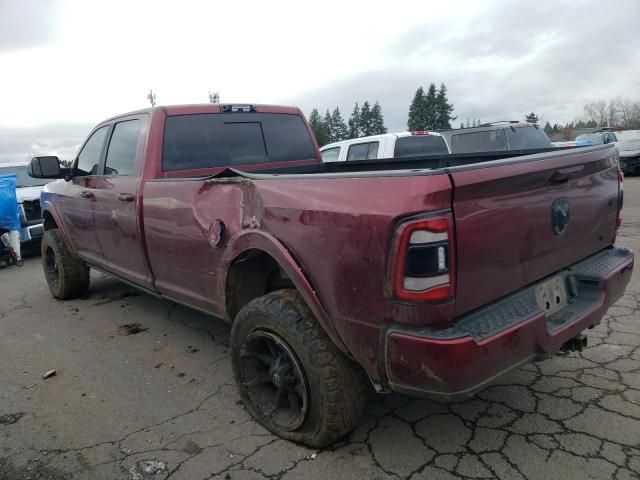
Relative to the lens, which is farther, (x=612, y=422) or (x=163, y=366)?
(x=163, y=366)

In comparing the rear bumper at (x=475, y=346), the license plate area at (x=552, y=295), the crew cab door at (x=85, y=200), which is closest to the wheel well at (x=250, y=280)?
the rear bumper at (x=475, y=346)

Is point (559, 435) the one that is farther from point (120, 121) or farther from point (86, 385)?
point (120, 121)

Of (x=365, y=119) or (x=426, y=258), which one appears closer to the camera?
(x=426, y=258)

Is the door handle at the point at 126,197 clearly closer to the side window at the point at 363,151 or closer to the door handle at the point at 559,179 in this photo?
the door handle at the point at 559,179

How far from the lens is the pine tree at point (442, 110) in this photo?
181ft

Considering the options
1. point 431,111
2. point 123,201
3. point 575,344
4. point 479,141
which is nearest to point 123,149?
point 123,201

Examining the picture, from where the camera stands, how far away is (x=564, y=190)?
2434mm

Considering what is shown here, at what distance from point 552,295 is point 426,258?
3.11 feet

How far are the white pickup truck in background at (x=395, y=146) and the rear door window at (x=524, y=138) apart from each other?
1.81 m

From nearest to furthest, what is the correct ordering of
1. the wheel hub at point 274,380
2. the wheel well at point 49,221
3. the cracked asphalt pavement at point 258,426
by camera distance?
the cracked asphalt pavement at point 258,426 < the wheel hub at point 274,380 < the wheel well at point 49,221

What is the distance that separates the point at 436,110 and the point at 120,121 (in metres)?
54.8

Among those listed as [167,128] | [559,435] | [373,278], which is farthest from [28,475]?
[559,435]

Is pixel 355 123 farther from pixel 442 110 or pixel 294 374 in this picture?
pixel 294 374

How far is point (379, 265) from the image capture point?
2.03 m
